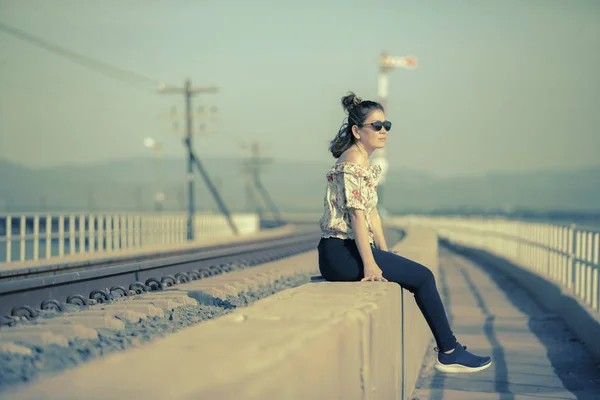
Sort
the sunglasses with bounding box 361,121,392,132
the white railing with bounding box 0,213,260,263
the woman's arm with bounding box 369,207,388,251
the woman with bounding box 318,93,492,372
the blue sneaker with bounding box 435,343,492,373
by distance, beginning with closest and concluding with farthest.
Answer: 1. the woman with bounding box 318,93,492,372
2. the blue sneaker with bounding box 435,343,492,373
3. the sunglasses with bounding box 361,121,392,132
4. the woman's arm with bounding box 369,207,388,251
5. the white railing with bounding box 0,213,260,263

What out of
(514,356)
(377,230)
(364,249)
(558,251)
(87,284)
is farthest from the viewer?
(558,251)

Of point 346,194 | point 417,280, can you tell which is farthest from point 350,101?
point 417,280

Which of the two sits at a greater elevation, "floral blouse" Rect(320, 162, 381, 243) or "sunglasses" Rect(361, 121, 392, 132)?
"sunglasses" Rect(361, 121, 392, 132)

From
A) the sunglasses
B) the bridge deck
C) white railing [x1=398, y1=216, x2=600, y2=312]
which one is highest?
the sunglasses

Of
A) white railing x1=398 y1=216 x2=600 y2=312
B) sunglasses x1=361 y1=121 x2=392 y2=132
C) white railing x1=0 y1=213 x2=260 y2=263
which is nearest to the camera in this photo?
sunglasses x1=361 y1=121 x2=392 y2=132

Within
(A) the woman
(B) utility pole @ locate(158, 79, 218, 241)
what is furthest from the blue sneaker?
(B) utility pole @ locate(158, 79, 218, 241)

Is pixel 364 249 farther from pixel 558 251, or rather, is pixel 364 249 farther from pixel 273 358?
pixel 558 251

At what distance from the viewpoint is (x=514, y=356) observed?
25.0 feet

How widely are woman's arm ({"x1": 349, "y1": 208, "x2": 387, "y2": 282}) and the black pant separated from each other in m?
0.14

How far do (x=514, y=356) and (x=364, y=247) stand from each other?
123 inches

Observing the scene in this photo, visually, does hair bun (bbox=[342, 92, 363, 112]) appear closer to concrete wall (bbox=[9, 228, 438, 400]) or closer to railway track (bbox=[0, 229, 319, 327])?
concrete wall (bbox=[9, 228, 438, 400])

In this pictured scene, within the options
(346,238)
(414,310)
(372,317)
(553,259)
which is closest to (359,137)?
(346,238)

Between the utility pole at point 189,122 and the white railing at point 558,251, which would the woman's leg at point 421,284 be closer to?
the white railing at point 558,251

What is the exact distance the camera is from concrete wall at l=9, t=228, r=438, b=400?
212 cm
